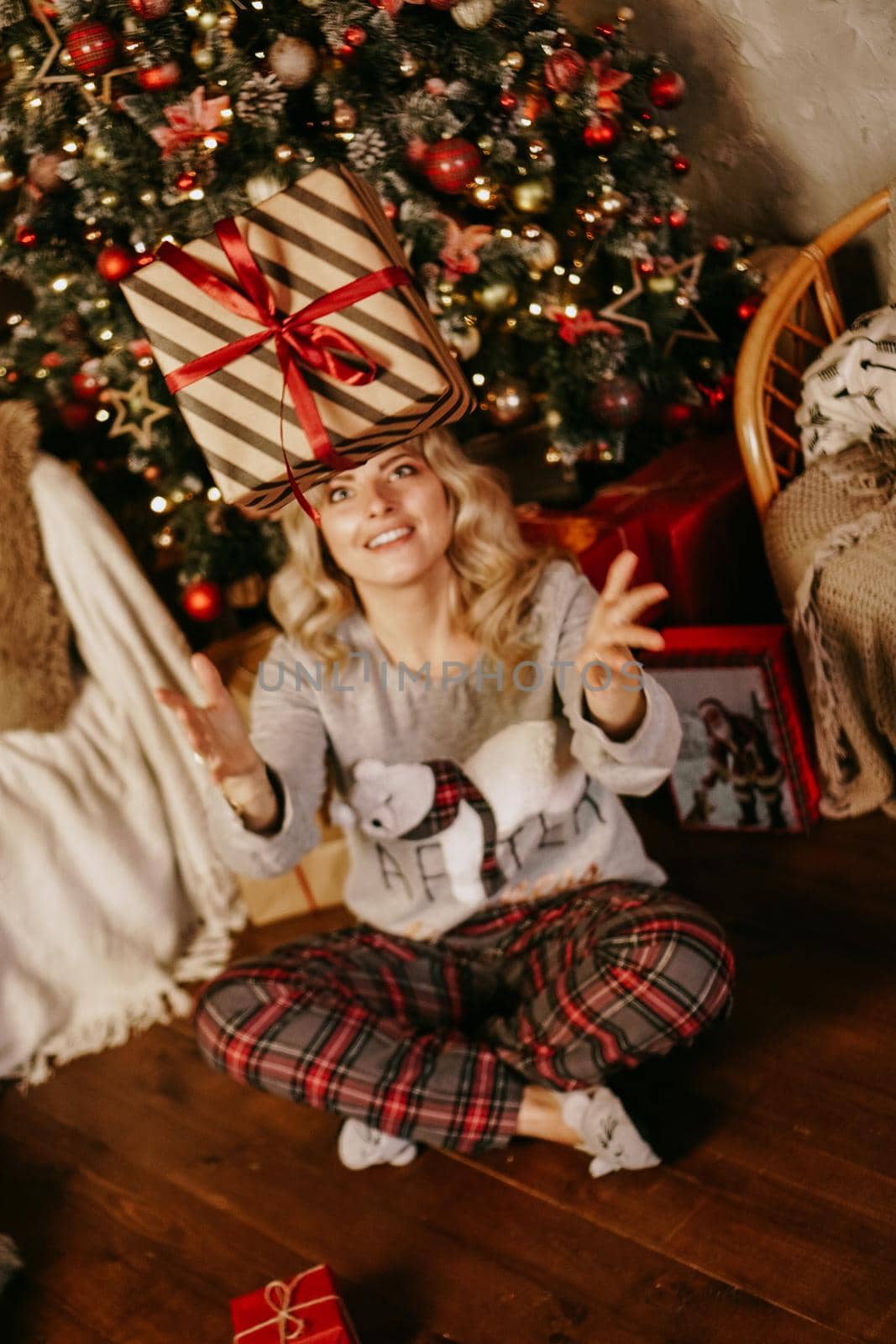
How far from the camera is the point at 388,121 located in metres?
1.75

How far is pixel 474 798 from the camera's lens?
1.42 metres

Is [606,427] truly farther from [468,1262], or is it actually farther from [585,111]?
[468,1262]

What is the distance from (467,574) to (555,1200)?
75 cm

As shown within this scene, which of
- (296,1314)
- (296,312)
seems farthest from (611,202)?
(296,1314)

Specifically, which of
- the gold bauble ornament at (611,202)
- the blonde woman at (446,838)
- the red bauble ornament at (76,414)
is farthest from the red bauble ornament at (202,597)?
the gold bauble ornament at (611,202)

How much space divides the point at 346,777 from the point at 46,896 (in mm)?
640

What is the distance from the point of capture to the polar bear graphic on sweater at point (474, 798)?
1.42m

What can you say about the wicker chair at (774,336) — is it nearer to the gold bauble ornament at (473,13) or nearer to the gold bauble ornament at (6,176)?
the gold bauble ornament at (473,13)

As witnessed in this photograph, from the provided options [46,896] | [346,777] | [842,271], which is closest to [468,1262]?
[346,777]

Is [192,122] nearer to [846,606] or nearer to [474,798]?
[474,798]

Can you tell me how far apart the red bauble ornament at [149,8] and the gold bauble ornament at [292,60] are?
0.15 m

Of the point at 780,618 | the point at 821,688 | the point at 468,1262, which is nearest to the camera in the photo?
the point at 468,1262

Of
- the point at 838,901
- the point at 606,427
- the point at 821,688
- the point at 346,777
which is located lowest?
the point at 838,901

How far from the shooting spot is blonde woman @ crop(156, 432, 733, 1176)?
1.31 m
